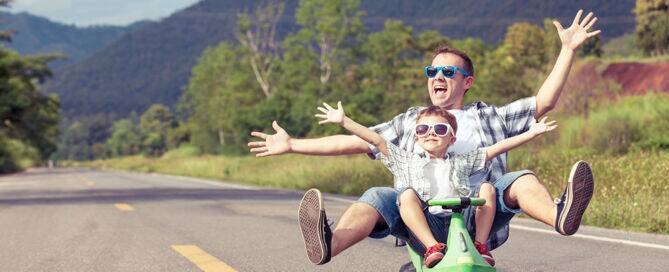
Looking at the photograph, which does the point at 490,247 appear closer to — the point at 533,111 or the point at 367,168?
the point at 533,111

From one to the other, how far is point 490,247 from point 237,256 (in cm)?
370

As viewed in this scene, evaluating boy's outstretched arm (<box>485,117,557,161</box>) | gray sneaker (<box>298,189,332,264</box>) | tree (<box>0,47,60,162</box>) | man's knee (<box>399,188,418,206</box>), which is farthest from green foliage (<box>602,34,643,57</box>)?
gray sneaker (<box>298,189,332,264</box>)

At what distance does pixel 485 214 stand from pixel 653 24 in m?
40.8

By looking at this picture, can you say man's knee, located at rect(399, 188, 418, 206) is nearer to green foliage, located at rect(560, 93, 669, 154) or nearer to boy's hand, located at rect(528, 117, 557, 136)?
boy's hand, located at rect(528, 117, 557, 136)

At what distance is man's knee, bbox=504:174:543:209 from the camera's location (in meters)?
4.59

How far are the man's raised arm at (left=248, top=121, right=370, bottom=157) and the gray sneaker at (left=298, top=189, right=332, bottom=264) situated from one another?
0.40m

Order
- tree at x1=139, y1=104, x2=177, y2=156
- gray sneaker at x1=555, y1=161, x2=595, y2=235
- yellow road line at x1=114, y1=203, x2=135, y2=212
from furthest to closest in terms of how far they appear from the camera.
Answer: tree at x1=139, y1=104, x2=177, y2=156, yellow road line at x1=114, y1=203, x2=135, y2=212, gray sneaker at x1=555, y1=161, x2=595, y2=235

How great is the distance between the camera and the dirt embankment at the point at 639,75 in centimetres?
4482

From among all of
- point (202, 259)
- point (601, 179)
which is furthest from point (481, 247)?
point (601, 179)

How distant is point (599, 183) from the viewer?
14.3 m

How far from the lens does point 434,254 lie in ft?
13.9

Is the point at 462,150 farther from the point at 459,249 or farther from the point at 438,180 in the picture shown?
the point at 459,249

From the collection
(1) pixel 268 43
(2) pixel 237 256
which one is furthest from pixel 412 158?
(1) pixel 268 43

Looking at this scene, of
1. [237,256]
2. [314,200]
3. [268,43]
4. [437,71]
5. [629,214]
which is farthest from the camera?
[268,43]
